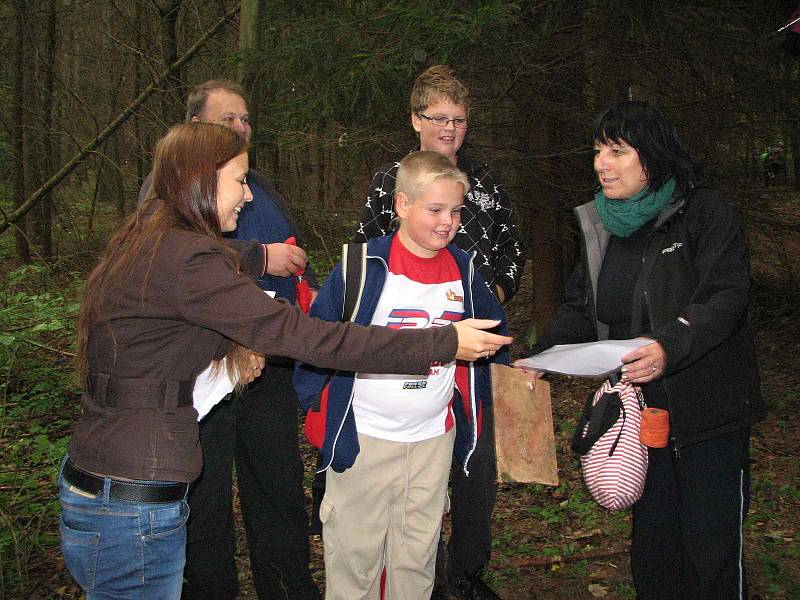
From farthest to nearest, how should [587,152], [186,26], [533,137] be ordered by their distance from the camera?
[186,26] → [533,137] → [587,152]

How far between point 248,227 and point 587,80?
4.29 metres

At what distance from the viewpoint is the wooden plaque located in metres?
2.96

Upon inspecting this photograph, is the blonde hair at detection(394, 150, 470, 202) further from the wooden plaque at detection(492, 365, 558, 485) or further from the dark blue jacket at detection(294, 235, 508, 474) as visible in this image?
the wooden plaque at detection(492, 365, 558, 485)

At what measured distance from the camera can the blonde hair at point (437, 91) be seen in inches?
138

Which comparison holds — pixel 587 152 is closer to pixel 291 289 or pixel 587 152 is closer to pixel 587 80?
pixel 587 80

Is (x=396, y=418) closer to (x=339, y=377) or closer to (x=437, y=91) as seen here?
(x=339, y=377)

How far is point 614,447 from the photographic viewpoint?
2826 mm

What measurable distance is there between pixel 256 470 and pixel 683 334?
2007 mm

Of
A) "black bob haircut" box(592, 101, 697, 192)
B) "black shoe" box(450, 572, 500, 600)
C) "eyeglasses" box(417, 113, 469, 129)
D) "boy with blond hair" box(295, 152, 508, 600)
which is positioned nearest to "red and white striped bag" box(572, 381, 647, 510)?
"boy with blond hair" box(295, 152, 508, 600)

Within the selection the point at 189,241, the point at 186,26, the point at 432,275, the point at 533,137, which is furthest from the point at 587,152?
the point at 186,26

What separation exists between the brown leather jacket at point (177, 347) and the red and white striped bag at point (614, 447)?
101cm

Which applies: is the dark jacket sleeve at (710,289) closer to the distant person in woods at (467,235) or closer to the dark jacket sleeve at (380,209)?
the distant person in woods at (467,235)

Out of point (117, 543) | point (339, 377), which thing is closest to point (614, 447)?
point (339, 377)

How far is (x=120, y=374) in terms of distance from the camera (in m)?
2.11
